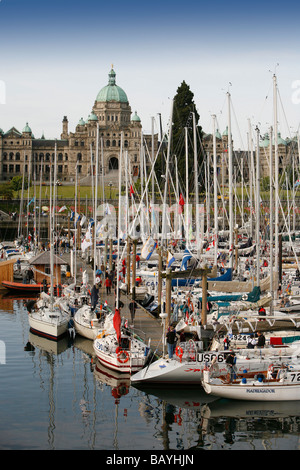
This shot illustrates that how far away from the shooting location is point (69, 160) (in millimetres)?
175500

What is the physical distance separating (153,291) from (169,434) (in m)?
20.7

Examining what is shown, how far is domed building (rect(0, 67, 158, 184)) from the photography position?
172375mm

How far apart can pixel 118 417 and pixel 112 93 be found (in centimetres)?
16277

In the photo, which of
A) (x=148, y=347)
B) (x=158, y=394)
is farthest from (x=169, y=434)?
(x=148, y=347)

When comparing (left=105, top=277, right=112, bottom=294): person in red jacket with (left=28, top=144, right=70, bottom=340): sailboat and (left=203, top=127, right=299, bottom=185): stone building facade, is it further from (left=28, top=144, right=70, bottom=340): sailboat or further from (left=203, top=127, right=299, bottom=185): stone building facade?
(left=203, top=127, right=299, bottom=185): stone building facade

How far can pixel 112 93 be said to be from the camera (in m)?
180

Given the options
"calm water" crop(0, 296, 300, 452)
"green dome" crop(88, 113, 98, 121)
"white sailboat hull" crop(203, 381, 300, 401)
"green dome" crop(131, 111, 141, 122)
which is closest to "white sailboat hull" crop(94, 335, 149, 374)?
"calm water" crop(0, 296, 300, 452)

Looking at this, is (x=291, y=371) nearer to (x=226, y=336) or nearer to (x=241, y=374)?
(x=241, y=374)

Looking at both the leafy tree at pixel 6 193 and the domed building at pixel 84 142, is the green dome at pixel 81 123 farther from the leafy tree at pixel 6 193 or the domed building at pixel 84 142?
the leafy tree at pixel 6 193

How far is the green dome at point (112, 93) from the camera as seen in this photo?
17900 cm

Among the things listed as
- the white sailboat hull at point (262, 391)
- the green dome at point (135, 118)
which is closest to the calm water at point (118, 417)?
the white sailboat hull at point (262, 391)

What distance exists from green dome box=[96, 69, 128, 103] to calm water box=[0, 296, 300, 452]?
155 meters

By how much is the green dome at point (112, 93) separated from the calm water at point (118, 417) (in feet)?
508

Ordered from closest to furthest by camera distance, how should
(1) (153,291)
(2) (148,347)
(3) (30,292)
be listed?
(2) (148,347) → (1) (153,291) → (3) (30,292)
